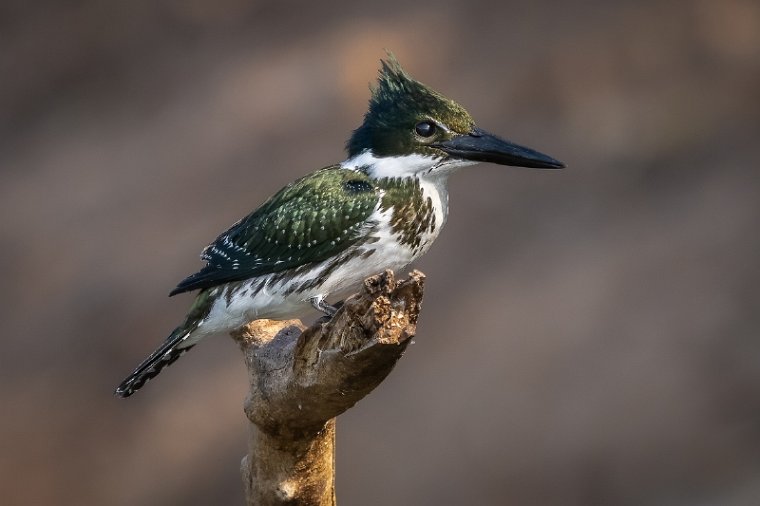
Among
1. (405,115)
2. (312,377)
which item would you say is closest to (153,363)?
(312,377)

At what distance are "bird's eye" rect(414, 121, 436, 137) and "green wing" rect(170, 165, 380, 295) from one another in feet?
0.74

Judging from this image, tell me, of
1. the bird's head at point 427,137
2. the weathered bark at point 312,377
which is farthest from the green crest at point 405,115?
the weathered bark at point 312,377

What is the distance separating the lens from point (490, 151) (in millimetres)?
3832

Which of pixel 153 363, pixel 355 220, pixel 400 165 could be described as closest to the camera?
pixel 355 220

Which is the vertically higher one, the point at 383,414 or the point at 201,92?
the point at 201,92

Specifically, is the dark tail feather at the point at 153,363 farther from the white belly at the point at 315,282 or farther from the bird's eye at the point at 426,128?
the bird's eye at the point at 426,128

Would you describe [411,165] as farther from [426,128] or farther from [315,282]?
[315,282]

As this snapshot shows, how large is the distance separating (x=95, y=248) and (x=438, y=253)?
244cm

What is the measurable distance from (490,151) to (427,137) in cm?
21

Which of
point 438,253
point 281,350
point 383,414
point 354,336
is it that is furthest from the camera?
point 438,253

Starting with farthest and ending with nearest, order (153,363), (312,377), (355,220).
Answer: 1. (153,363)
2. (355,220)
3. (312,377)

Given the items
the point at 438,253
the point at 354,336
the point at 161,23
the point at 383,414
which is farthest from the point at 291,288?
the point at 161,23

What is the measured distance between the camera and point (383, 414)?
24.7 ft

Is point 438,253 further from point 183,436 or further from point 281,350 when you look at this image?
point 281,350
